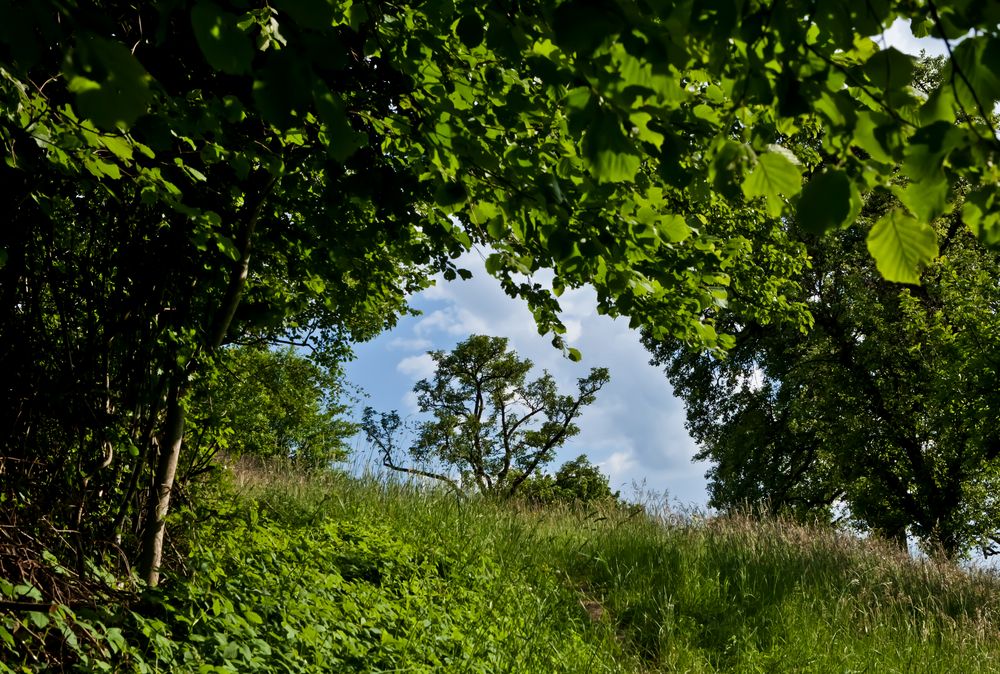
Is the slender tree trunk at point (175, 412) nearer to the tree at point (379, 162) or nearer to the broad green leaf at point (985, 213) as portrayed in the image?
the tree at point (379, 162)

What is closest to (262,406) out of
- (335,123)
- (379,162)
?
(379,162)

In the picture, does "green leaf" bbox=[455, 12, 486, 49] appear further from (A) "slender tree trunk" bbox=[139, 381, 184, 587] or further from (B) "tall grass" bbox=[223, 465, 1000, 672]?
(B) "tall grass" bbox=[223, 465, 1000, 672]

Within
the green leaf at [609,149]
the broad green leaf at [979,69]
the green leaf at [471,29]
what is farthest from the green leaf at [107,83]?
the broad green leaf at [979,69]

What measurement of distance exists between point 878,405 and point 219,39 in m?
17.4

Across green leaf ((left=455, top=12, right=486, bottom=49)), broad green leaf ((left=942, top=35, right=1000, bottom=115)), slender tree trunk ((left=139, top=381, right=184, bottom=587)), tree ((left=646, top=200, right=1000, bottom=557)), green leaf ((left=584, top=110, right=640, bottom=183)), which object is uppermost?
tree ((left=646, top=200, right=1000, bottom=557))

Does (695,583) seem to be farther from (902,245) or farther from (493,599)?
(902,245)

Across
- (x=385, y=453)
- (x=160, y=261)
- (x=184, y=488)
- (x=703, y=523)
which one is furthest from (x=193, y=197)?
(x=703, y=523)

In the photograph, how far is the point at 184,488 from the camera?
5.46m

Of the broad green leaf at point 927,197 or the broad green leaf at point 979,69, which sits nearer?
the broad green leaf at point 979,69

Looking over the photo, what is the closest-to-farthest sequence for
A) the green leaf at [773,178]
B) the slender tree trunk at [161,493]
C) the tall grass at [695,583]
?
the green leaf at [773,178] < the slender tree trunk at [161,493] < the tall grass at [695,583]

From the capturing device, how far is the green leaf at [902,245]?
4.95ft

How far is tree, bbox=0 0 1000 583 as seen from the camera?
59.6 inches

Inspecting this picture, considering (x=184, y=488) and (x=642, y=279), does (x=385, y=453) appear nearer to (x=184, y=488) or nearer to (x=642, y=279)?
(x=184, y=488)

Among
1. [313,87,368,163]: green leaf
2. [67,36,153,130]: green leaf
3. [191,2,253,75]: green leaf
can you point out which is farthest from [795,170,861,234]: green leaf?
[67,36,153,130]: green leaf
